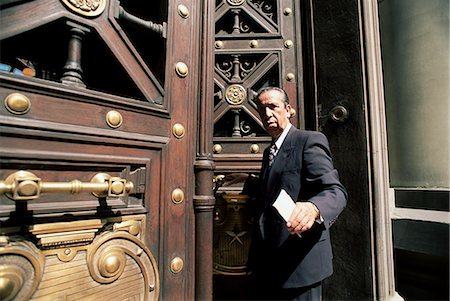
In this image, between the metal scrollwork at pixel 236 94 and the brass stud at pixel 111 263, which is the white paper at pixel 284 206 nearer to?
the brass stud at pixel 111 263

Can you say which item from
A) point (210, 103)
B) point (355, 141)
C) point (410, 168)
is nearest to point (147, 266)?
point (210, 103)

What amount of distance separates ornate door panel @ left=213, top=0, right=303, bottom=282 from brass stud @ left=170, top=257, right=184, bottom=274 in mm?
364

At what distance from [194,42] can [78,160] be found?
0.46 meters

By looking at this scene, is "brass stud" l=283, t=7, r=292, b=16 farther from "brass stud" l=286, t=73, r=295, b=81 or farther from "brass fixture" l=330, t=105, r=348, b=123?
"brass fixture" l=330, t=105, r=348, b=123

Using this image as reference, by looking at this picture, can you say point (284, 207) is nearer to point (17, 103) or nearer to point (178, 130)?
point (178, 130)

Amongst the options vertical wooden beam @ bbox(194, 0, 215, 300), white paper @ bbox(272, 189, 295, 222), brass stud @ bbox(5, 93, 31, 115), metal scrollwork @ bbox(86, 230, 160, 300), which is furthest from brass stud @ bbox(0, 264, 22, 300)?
white paper @ bbox(272, 189, 295, 222)

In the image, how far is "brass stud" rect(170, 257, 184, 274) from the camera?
2.04ft

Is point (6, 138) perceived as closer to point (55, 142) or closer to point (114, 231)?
point (55, 142)

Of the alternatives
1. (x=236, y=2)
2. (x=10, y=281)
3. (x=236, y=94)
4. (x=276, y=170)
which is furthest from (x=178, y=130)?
(x=236, y=2)

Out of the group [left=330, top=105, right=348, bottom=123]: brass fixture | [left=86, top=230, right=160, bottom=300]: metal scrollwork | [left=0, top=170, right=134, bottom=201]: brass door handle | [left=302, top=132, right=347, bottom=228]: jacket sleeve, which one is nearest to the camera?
[left=0, top=170, right=134, bottom=201]: brass door handle

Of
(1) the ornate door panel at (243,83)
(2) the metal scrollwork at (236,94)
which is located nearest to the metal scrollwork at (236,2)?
(1) the ornate door panel at (243,83)

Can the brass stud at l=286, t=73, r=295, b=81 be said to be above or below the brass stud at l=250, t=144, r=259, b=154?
above

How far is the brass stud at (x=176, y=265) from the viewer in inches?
24.5

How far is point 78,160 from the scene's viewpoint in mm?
491
